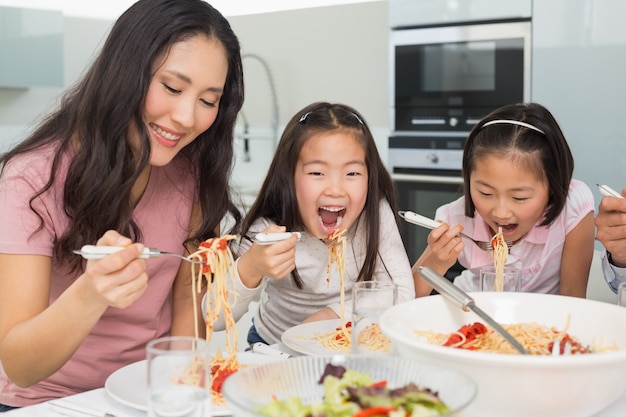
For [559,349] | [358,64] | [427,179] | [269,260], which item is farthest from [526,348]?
[358,64]

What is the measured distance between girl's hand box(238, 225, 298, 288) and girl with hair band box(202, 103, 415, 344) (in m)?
0.30

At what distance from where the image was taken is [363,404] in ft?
2.90

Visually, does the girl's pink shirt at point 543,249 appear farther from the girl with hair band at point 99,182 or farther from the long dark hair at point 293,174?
the girl with hair band at point 99,182

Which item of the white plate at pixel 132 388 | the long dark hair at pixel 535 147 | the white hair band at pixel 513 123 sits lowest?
the white plate at pixel 132 388

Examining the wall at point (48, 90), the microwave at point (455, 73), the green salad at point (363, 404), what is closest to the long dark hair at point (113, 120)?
the green salad at point (363, 404)

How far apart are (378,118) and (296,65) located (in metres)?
0.69

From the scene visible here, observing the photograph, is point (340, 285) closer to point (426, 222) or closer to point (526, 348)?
point (426, 222)

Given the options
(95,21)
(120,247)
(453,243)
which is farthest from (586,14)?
(95,21)

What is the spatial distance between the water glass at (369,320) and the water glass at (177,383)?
353 mm

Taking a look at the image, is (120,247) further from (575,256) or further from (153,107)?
(575,256)

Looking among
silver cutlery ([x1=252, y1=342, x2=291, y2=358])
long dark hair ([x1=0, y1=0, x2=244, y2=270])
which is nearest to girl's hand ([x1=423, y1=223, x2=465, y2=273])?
silver cutlery ([x1=252, y1=342, x2=291, y2=358])

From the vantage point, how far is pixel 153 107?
1.55 m

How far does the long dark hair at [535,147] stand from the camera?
2.09 m

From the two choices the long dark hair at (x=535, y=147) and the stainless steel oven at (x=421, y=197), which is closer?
the long dark hair at (x=535, y=147)
